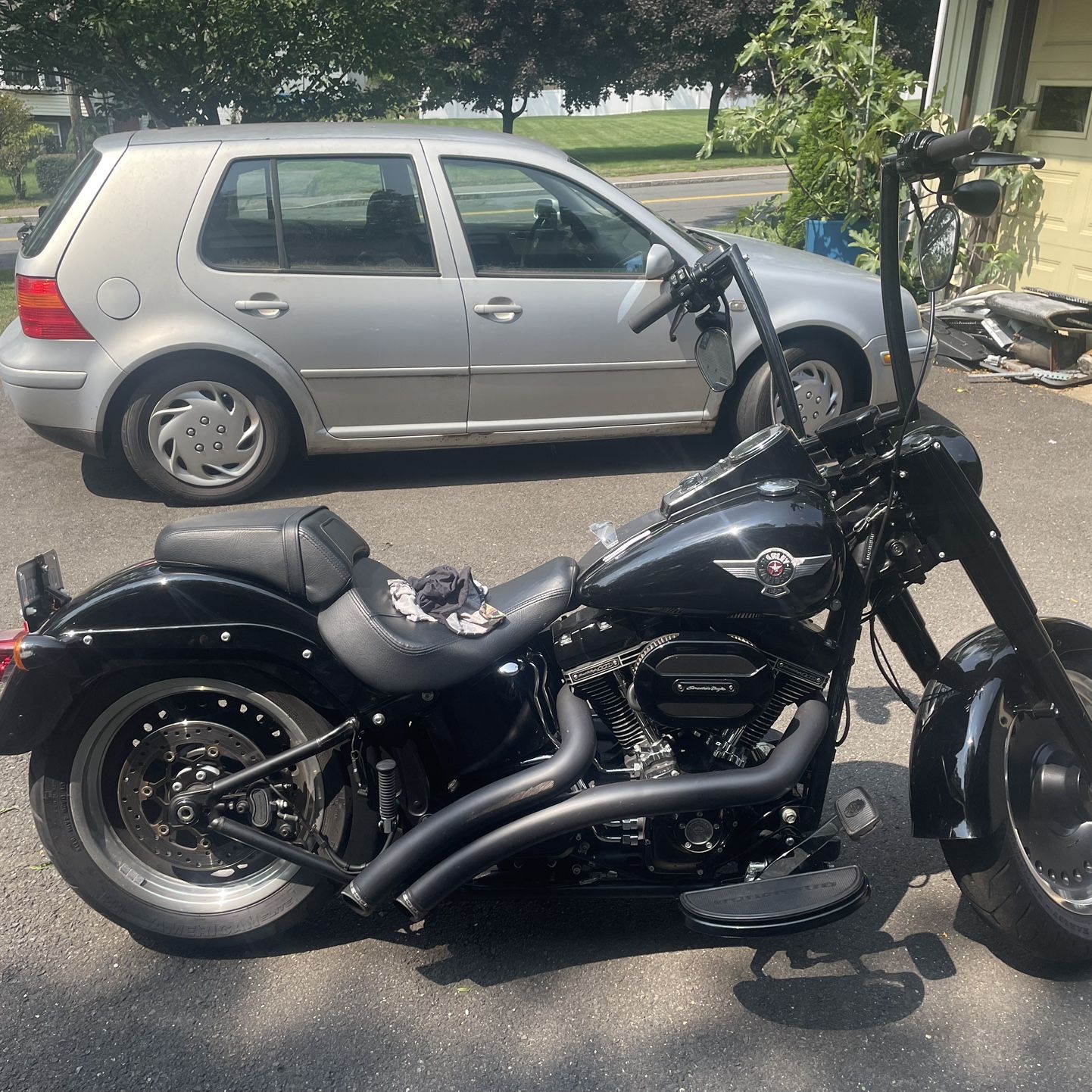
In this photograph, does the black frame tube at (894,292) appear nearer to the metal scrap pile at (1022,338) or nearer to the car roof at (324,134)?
the car roof at (324,134)

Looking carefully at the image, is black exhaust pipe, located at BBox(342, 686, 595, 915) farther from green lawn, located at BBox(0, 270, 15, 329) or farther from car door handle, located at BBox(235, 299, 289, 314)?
green lawn, located at BBox(0, 270, 15, 329)

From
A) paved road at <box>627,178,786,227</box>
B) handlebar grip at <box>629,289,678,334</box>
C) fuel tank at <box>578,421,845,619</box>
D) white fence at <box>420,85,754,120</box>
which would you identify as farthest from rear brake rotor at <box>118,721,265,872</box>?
white fence at <box>420,85,754,120</box>

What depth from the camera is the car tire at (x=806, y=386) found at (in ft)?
19.9

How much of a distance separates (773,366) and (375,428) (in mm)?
3584

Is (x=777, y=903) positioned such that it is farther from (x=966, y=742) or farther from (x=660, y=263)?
(x=660, y=263)

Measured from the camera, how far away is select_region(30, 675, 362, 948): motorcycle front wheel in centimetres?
256

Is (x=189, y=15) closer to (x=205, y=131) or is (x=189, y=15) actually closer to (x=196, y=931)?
(x=205, y=131)

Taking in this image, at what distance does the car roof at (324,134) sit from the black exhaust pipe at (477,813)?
4111 millimetres

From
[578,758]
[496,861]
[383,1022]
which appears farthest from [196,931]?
[578,758]

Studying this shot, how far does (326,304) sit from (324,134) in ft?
3.07

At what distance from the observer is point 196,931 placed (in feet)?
8.79

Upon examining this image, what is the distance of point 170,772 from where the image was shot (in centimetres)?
264

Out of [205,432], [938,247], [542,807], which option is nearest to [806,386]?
[205,432]

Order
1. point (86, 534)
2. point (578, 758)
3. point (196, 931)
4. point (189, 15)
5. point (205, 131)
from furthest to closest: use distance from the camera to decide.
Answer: point (189, 15)
point (205, 131)
point (86, 534)
point (196, 931)
point (578, 758)
